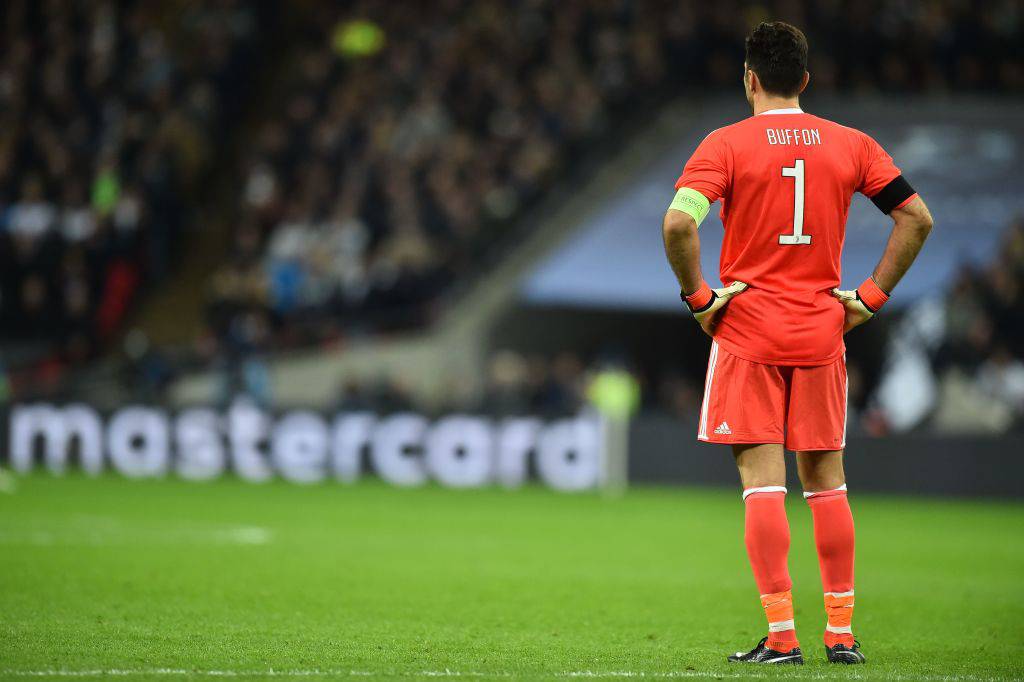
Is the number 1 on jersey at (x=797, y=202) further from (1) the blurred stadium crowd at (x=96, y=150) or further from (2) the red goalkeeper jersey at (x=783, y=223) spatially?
(1) the blurred stadium crowd at (x=96, y=150)

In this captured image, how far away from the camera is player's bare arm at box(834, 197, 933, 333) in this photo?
20.1 feet

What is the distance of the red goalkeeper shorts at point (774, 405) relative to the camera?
6012mm

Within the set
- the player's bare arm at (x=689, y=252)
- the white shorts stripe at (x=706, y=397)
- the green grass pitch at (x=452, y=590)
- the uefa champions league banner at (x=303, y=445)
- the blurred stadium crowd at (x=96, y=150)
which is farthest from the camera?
the blurred stadium crowd at (x=96, y=150)

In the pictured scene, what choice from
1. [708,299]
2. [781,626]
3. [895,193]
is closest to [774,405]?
[708,299]

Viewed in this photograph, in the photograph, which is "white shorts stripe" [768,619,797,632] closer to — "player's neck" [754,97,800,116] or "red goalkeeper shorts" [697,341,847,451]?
"red goalkeeper shorts" [697,341,847,451]

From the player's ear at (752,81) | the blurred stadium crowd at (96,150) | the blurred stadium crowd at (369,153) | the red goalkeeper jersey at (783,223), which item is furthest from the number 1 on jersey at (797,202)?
the blurred stadium crowd at (96,150)

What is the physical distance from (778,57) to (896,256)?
909 mm

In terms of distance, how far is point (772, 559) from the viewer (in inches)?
235

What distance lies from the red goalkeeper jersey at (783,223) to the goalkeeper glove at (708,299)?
0.04m

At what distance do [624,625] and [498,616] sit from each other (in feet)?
2.14

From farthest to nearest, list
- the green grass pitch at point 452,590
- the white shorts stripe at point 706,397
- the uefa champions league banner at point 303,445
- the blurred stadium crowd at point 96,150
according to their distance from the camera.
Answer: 1. the blurred stadium crowd at point 96,150
2. the uefa champions league banner at point 303,445
3. the white shorts stripe at point 706,397
4. the green grass pitch at point 452,590

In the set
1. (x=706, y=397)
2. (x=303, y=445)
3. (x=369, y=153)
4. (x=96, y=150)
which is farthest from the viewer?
(x=96, y=150)

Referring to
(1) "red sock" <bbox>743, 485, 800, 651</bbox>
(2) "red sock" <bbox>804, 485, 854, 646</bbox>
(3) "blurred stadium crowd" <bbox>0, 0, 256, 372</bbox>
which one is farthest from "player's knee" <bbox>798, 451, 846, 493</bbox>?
(3) "blurred stadium crowd" <bbox>0, 0, 256, 372</bbox>

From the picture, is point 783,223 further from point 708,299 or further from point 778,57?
point 778,57
